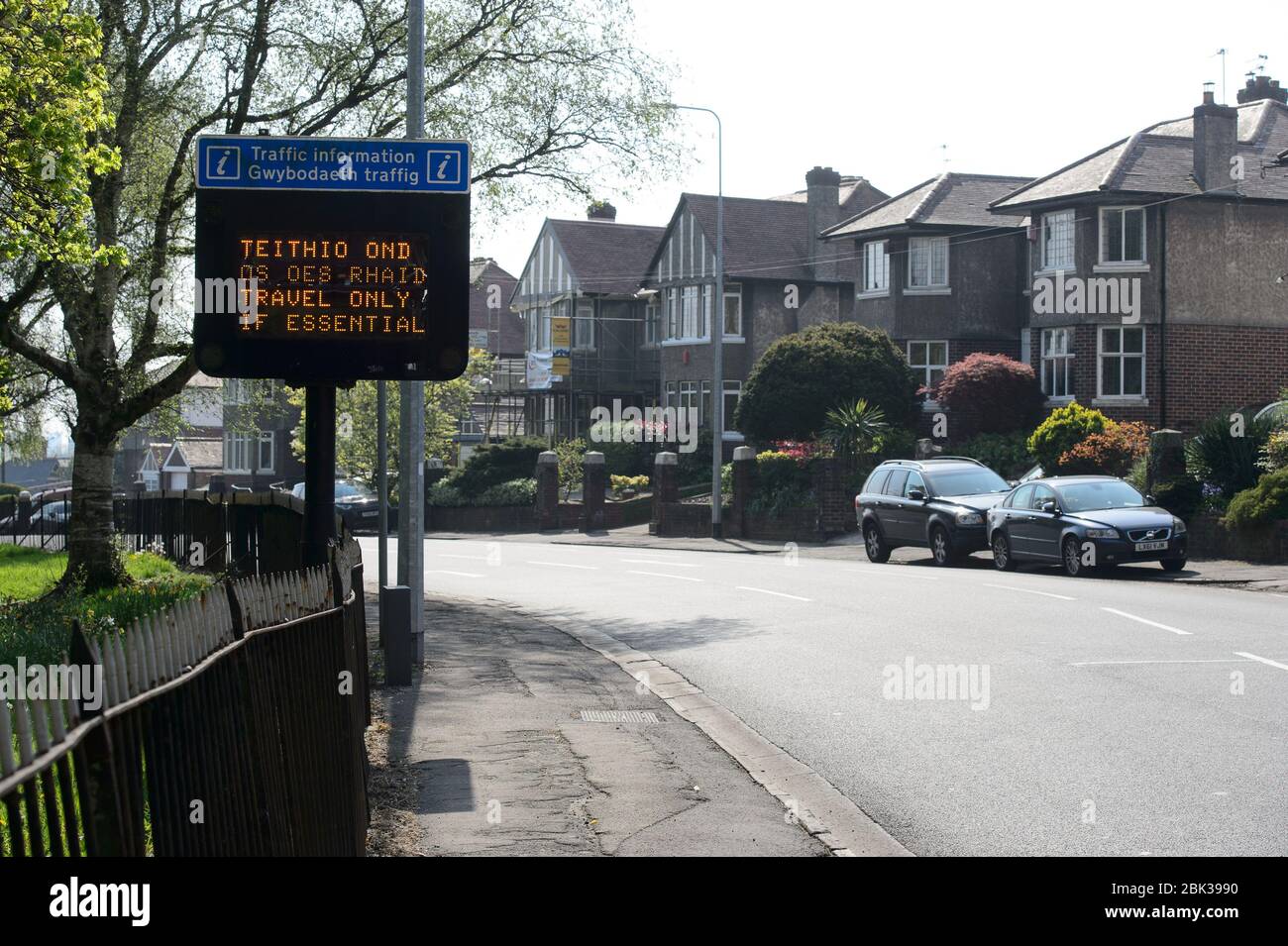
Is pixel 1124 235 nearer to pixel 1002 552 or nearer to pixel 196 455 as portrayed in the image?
pixel 1002 552

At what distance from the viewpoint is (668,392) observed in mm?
58562

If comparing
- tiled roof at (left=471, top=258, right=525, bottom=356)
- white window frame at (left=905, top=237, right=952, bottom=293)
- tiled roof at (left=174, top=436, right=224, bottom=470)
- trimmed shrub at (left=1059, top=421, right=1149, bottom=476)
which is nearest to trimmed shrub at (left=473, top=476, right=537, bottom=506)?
white window frame at (left=905, top=237, right=952, bottom=293)

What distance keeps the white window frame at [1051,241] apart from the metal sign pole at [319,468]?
33591mm

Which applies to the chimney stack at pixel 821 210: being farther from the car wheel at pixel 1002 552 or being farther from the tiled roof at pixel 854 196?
the car wheel at pixel 1002 552

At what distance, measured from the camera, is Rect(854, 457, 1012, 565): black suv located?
2667 cm

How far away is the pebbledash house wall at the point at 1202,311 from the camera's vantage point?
39438 mm

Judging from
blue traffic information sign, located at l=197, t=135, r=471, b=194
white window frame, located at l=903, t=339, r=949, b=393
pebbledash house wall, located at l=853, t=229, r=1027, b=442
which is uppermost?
pebbledash house wall, located at l=853, t=229, r=1027, b=442

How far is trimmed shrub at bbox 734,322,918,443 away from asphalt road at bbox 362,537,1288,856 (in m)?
18.4

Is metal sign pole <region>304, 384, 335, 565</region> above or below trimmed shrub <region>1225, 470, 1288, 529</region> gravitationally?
above

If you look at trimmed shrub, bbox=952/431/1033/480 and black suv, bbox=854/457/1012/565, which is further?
trimmed shrub, bbox=952/431/1033/480

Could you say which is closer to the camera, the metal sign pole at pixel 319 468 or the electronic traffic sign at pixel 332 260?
the electronic traffic sign at pixel 332 260

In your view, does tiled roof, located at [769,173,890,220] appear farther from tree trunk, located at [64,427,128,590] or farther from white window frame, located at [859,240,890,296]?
tree trunk, located at [64,427,128,590]

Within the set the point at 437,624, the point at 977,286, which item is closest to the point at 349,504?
the point at 977,286

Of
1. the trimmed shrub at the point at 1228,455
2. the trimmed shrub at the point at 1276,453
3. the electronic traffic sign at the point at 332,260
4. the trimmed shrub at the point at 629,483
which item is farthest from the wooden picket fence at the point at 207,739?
the trimmed shrub at the point at 629,483
